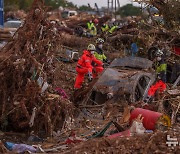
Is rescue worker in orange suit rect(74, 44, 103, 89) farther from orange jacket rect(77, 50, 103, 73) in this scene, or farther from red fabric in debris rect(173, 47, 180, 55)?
red fabric in debris rect(173, 47, 180, 55)

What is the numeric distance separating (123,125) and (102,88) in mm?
2534

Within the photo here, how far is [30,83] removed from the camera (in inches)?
339

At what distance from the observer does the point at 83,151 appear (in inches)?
246

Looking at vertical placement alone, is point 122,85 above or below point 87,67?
below

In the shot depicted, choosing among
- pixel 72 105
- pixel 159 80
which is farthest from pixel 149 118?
pixel 159 80

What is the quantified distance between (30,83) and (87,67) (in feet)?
11.5

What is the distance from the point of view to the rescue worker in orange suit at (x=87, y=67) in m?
11.9

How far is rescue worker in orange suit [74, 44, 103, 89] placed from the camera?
39.1 feet

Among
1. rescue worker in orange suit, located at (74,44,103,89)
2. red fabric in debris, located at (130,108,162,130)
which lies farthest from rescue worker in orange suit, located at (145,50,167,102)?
red fabric in debris, located at (130,108,162,130)

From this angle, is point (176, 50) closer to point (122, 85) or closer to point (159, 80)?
point (159, 80)

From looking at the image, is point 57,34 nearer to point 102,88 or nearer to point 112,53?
point 102,88

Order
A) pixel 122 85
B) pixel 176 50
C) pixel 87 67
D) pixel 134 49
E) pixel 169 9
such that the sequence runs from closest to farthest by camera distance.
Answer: pixel 122 85 → pixel 87 67 → pixel 176 50 → pixel 169 9 → pixel 134 49

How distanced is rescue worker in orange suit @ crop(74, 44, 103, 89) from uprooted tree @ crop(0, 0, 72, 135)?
2472mm

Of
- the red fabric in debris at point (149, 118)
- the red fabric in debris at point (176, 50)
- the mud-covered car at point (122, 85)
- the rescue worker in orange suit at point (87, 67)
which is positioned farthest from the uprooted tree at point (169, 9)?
the red fabric in debris at point (149, 118)
